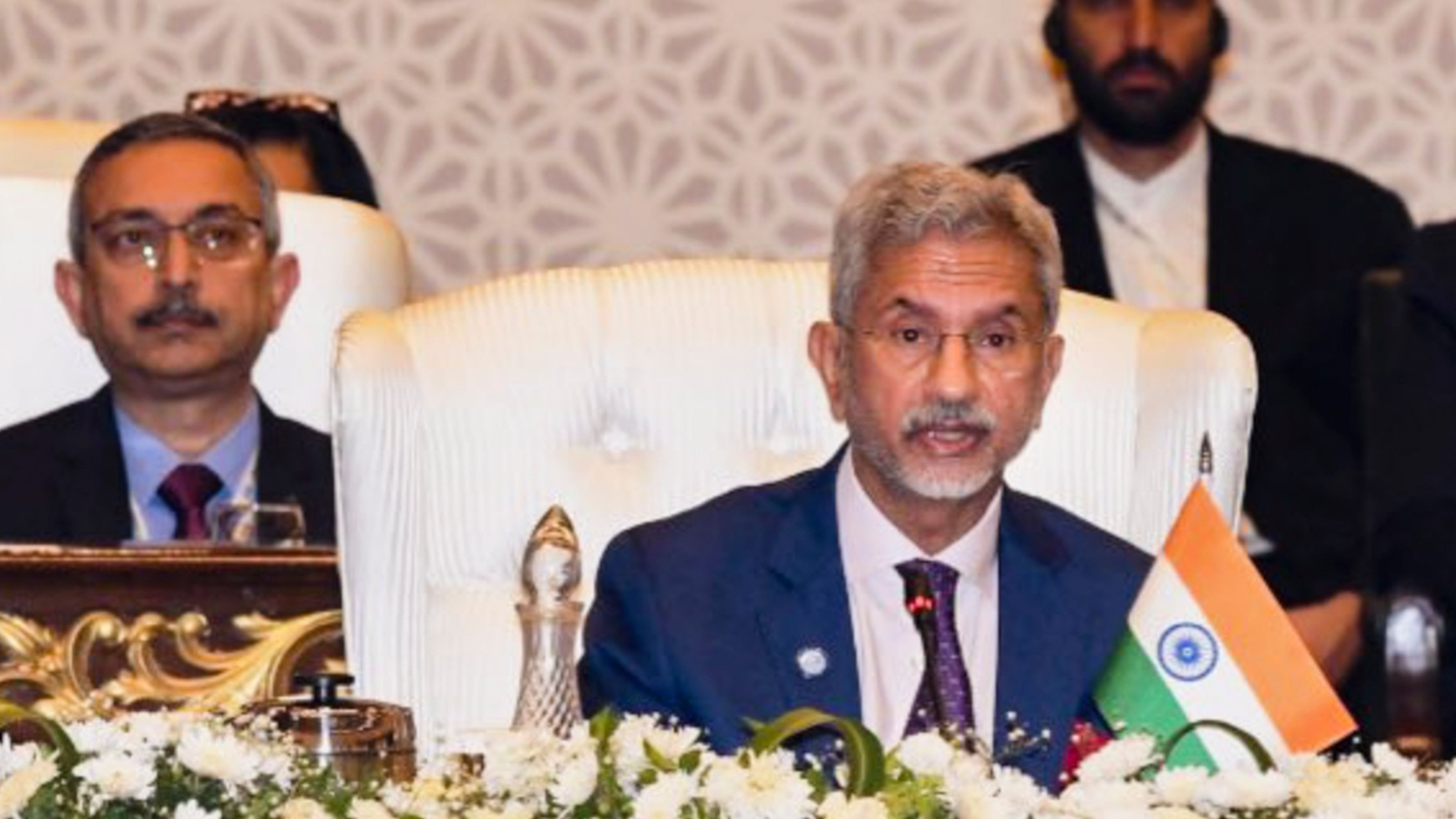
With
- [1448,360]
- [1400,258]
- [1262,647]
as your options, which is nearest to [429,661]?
[1262,647]

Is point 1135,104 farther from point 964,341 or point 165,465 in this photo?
point 964,341

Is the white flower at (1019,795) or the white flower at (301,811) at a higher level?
the white flower at (301,811)

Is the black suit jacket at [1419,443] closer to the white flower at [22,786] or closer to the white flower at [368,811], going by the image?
the white flower at [368,811]

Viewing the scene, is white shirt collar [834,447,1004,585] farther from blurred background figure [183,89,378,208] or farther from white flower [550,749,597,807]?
blurred background figure [183,89,378,208]

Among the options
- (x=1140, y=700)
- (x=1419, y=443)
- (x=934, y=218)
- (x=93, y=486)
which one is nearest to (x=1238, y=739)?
(x=1140, y=700)

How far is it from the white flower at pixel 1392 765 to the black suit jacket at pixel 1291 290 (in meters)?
3.00

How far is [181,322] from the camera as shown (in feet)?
15.4

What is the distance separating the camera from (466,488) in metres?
3.73

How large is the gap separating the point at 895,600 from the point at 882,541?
7 cm

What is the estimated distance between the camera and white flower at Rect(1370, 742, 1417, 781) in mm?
2545

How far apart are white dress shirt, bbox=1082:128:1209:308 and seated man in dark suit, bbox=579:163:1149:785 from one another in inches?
87.2

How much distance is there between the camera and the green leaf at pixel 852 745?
2.40m

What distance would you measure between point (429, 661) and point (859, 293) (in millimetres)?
588

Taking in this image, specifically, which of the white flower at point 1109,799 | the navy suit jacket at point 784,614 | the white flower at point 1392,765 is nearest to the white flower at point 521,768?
the white flower at point 1109,799
